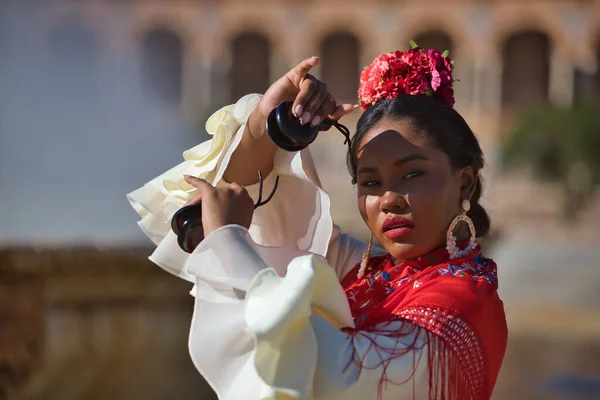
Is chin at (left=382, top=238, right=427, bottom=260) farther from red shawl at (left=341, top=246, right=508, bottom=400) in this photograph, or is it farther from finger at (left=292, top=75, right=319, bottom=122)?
finger at (left=292, top=75, right=319, bottom=122)

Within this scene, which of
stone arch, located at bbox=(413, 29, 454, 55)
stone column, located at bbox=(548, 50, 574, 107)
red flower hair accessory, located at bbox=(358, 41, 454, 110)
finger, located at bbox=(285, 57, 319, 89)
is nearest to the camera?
finger, located at bbox=(285, 57, 319, 89)

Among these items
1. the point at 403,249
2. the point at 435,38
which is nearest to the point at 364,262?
the point at 403,249

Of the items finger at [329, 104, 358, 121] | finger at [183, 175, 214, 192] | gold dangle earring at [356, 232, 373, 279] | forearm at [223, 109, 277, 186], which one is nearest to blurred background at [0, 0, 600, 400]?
gold dangle earring at [356, 232, 373, 279]

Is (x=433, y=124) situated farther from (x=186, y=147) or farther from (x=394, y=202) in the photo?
(x=186, y=147)

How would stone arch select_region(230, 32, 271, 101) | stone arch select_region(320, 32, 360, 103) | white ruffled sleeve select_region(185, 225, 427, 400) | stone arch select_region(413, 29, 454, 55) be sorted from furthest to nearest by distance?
stone arch select_region(230, 32, 271, 101) < stone arch select_region(320, 32, 360, 103) < stone arch select_region(413, 29, 454, 55) < white ruffled sleeve select_region(185, 225, 427, 400)

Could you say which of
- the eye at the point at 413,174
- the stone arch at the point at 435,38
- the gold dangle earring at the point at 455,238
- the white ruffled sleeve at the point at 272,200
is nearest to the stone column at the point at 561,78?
the stone arch at the point at 435,38

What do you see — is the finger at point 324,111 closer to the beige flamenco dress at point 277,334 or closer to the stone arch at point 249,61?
the beige flamenco dress at point 277,334

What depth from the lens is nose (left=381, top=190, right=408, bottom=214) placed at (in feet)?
5.00

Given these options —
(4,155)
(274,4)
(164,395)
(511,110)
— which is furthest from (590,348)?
(274,4)

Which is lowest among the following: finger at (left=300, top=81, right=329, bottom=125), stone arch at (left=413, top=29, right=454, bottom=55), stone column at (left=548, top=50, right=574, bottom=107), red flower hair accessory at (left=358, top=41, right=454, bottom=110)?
stone column at (left=548, top=50, right=574, bottom=107)

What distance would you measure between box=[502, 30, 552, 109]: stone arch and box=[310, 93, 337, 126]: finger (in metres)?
24.1

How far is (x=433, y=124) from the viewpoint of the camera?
5.15 feet

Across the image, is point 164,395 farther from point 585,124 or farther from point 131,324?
point 585,124

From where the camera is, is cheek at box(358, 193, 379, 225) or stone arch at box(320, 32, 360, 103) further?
stone arch at box(320, 32, 360, 103)
